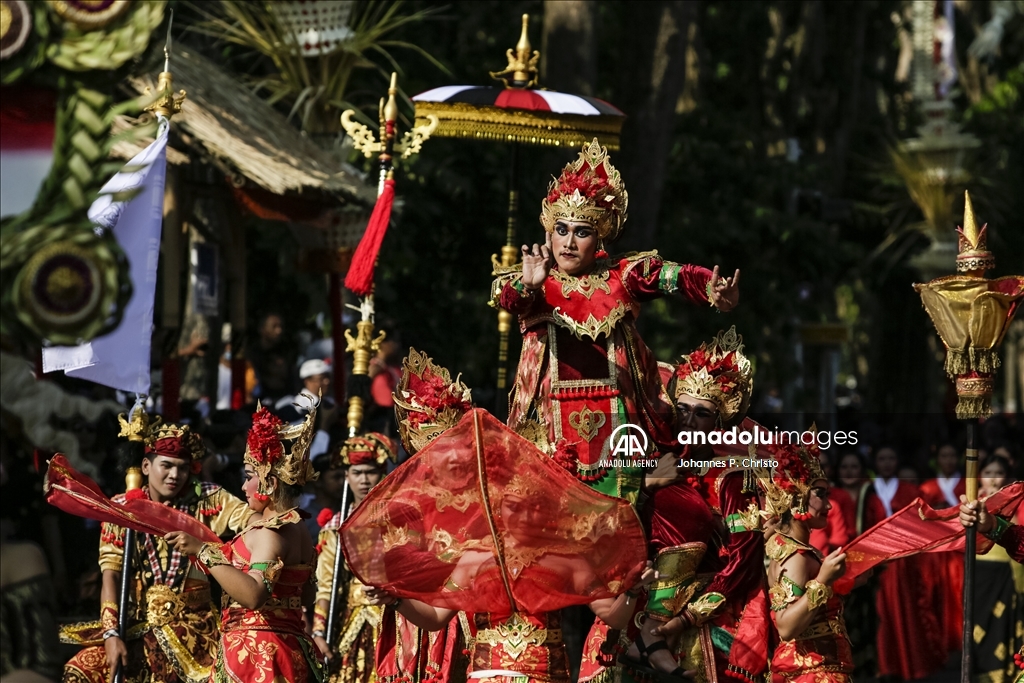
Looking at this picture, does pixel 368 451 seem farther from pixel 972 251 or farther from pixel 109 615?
pixel 972 251

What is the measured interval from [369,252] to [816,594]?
394 centimetres

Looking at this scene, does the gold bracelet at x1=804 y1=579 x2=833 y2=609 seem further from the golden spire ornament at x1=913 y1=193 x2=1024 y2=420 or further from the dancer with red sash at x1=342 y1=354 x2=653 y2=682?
the dancer with red sash at x1=342 y1=354 x2=653 y2=682

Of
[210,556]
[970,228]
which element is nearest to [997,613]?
[970,228]

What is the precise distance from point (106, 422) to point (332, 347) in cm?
364

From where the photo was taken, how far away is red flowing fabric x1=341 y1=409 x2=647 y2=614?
6.77 metres

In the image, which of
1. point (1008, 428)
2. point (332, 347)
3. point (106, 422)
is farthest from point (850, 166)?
point (106, 422)

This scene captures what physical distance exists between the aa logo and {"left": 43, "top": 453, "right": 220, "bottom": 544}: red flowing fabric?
5.92 ft

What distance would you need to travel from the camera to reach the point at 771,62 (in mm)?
22391

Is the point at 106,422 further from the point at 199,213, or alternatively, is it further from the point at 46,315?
the point at 46,315

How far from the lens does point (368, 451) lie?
948 centimetres

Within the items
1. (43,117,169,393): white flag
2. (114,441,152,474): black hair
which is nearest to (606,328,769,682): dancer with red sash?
(43,117,169,393): white flag

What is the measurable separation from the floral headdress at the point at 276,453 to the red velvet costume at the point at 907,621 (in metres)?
6.77

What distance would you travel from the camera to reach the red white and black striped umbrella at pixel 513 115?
1059cm

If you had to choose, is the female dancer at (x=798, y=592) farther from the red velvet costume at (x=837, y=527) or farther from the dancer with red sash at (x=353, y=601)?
the red velvet costume at (x=837, y=527)
